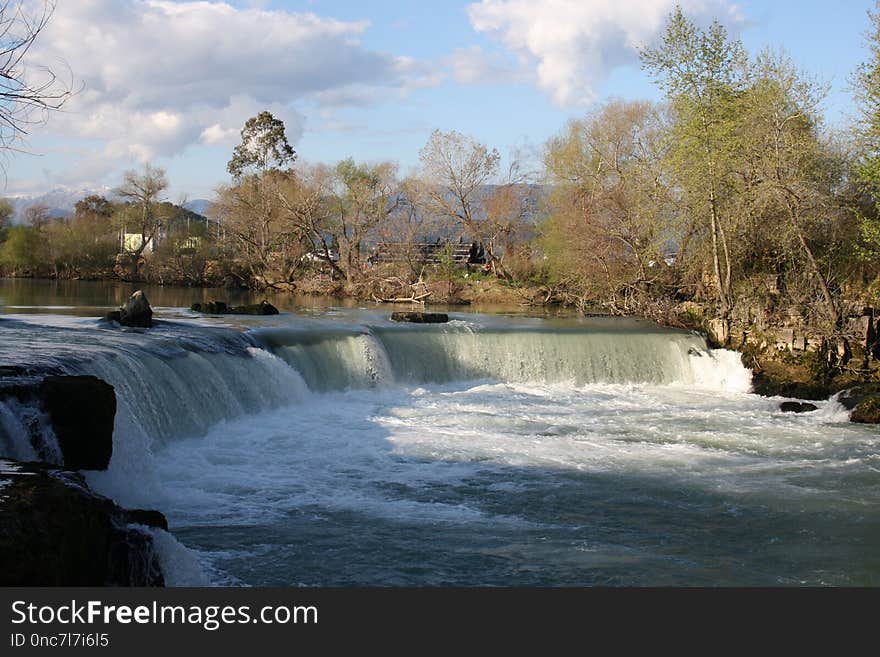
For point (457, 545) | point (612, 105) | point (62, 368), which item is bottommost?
point (457, 545)

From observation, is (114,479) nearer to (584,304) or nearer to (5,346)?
(5,346)

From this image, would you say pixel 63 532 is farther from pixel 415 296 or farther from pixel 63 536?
pixel 415 296

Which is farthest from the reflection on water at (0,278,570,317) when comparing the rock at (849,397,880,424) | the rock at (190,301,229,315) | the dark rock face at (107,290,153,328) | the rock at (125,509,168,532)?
the rock at (125,509,168,532)

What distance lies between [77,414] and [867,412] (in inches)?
506

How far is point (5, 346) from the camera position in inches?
481

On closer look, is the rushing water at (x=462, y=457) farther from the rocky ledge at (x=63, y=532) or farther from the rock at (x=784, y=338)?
the rock at (x=784, y=338)

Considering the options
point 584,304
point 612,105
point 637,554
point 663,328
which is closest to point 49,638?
point 637,554

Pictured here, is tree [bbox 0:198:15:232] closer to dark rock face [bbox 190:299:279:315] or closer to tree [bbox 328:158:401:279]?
tree [bbox 328:158:401:279]

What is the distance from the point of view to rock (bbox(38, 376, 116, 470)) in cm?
827

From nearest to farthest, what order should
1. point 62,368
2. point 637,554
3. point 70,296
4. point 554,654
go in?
point 554,654, point 637,554, point 62,368, point 70,296

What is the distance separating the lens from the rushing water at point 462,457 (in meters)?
7.85

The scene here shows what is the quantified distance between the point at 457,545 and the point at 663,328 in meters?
15.0

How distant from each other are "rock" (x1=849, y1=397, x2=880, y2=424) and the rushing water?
341 millimetres

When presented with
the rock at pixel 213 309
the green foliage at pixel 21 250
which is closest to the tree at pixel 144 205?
the green foliage at pixel 21 250
